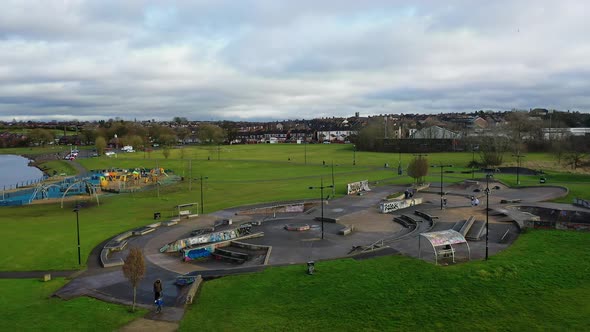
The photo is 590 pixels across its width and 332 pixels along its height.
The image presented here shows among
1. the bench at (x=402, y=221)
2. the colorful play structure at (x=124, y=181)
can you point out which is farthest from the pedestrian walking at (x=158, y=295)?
the colorful play structure at (x=124, y=181)

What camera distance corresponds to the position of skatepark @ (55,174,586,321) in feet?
86.5

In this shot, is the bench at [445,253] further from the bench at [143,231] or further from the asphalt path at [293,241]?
the bench at [143,231]

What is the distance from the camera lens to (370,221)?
4238cm

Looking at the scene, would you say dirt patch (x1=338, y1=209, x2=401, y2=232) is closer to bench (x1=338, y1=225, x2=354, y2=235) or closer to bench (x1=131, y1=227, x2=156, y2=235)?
bench (x1=338, y1=225, x2=354, y2=235)

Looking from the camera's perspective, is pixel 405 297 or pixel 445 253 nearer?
pixel 405 297

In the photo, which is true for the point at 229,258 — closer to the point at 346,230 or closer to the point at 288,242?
the point at 288,242

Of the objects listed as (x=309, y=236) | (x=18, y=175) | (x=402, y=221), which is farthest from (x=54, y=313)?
(x=18, y=175)

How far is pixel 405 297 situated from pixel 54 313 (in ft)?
57.2

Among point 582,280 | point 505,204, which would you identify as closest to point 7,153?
point 505,204

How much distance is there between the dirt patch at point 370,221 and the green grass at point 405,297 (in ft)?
38.3

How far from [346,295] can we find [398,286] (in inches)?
118

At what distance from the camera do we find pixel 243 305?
2134cm

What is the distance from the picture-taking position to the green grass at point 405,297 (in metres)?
19.0

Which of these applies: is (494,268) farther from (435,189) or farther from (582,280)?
(435,189)
